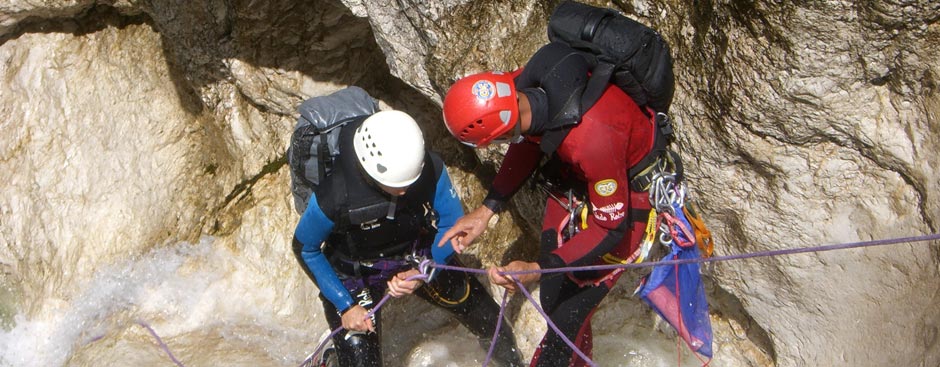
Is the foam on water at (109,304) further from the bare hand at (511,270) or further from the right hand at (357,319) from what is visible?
the bare hand at (511,270)

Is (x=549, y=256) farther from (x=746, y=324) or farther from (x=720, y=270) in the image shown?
(x=746, y=324)

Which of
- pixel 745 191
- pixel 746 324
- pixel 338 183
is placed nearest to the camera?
pixel 338 183

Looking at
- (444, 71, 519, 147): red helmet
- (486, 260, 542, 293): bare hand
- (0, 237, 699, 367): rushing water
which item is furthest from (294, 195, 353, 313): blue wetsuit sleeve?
(0, 237, 699, 367): rushing water

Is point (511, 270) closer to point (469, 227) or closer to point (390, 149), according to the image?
point (469, 227)

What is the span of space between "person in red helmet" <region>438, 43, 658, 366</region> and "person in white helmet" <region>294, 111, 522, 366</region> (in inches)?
14.7

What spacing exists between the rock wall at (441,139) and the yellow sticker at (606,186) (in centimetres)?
116

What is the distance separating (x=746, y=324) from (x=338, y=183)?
3.73 metres

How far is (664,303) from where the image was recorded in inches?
189

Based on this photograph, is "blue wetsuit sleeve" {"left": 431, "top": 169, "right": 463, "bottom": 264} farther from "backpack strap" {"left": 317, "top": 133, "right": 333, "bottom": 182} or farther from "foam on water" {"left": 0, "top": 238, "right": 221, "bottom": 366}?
"foam on water" {"left": 0, "top": 238, "right": 221, "bottom": 366}

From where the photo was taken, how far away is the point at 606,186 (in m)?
3.92

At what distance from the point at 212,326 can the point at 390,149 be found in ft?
10.9

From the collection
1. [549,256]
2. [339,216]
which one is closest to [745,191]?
[549,256]

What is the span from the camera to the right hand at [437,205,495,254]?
4.86 metres

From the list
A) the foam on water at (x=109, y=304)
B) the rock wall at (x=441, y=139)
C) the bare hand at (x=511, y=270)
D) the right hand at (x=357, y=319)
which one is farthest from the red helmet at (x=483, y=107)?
the foam on water at (x=109, y=304)
